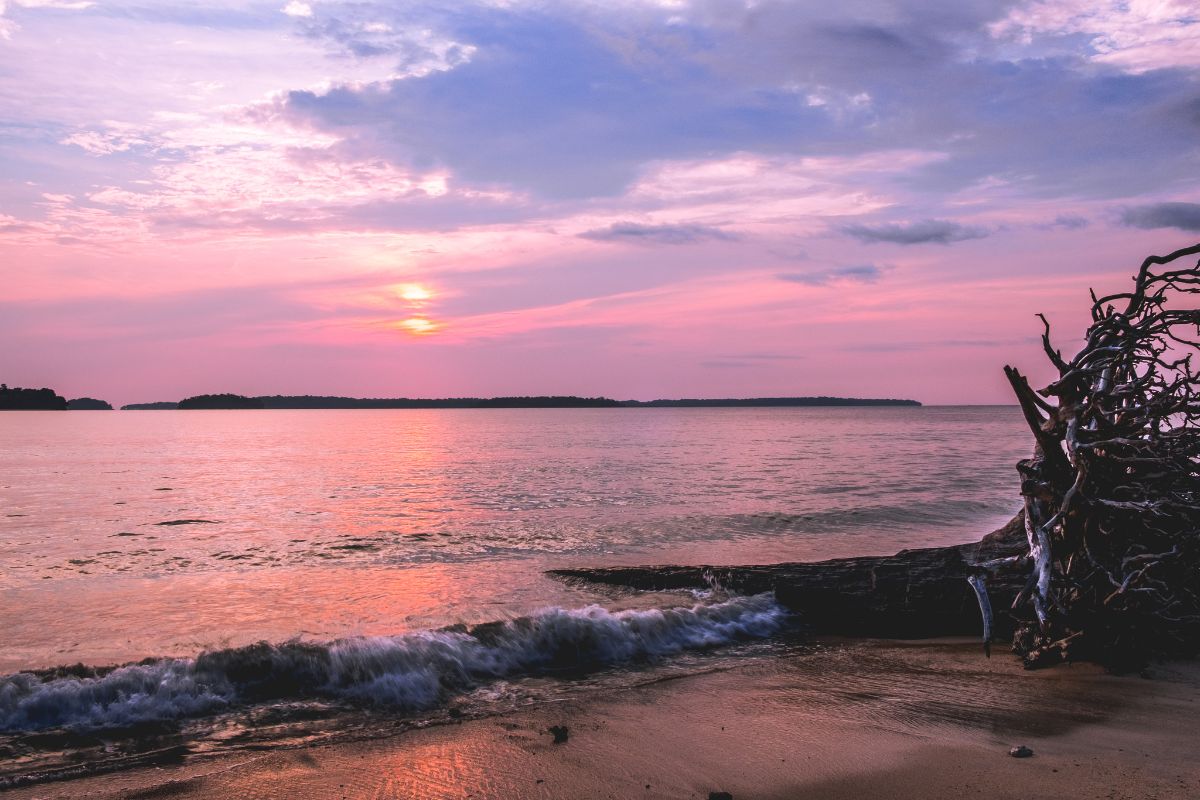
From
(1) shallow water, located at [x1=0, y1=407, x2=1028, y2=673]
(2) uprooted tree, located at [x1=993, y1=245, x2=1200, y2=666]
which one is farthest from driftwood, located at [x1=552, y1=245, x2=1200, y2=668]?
(1) shallow water, located at [x1=0, y1=407, x2=1028, y2=673]

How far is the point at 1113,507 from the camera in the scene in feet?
28.6

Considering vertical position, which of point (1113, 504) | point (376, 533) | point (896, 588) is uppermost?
point (1113, 504)

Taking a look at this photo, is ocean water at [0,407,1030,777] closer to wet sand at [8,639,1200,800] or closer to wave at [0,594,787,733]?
wave at [0,594,787,733]

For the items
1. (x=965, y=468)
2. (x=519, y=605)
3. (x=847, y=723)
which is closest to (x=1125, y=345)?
(x=847, y=723)

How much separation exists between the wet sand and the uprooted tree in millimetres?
529

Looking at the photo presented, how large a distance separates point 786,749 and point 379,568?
1091 centimetres

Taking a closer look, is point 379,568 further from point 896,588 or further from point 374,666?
point 896,588

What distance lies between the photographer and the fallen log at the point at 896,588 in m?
10.9

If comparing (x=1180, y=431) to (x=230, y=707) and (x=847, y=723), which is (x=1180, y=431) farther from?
(x=230, y=707)

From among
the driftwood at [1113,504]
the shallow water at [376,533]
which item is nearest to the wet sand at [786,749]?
the driftwood at [1113,504]

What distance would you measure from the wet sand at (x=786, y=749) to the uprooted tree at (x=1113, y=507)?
0.53m

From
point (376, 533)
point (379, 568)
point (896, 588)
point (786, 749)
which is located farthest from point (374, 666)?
point (376, 533)

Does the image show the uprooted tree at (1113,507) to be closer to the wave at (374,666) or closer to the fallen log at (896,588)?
the fallen log at (896,588)

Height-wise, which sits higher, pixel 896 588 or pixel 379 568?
pixel 896 588
